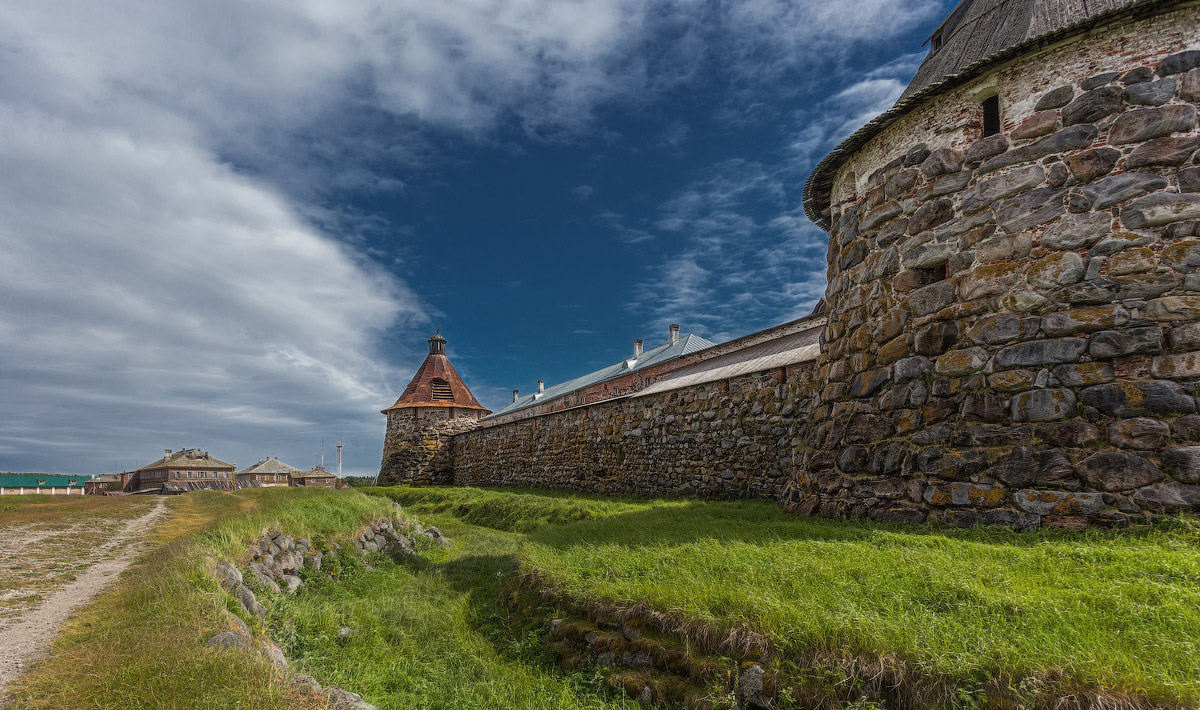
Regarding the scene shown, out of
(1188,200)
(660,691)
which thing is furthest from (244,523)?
(1188,200)

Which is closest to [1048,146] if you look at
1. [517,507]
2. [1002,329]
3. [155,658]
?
[1002,329]

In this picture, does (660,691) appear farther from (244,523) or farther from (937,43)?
(937,43)

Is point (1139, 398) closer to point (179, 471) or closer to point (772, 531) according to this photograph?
point (772, 531)

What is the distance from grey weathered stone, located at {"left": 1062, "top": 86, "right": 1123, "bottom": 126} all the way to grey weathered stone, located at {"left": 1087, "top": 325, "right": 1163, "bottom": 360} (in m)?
2.34

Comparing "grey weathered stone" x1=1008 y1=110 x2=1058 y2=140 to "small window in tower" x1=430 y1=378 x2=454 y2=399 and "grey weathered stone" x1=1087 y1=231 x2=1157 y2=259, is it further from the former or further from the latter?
"small window in tower" x1=430 y1=378 x2=454 y2=399

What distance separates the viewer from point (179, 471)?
44.4 m

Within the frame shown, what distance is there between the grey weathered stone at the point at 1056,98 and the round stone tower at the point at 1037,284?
0.03 meters

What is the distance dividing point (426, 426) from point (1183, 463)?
28523 mm

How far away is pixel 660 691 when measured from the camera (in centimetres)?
411

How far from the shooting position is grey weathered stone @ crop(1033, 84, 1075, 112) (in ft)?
19.9

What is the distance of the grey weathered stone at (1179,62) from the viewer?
5.56 meters

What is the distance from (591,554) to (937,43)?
33.3 feet

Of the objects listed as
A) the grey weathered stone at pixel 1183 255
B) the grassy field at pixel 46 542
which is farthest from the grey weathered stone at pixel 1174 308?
the grassy field at pixel 46 542

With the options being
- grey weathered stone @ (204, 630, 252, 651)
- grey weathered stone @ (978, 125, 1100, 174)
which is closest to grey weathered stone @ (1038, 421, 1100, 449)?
grey weathered stone @ (978, 125, 1100, 174)
